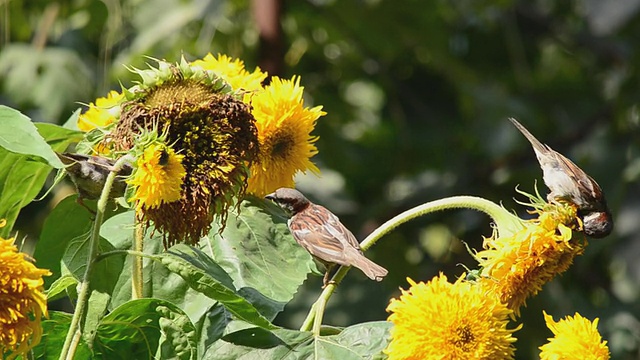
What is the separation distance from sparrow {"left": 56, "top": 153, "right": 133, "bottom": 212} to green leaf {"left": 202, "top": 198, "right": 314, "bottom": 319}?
16 cm

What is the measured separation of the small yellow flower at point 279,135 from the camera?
1.14 m

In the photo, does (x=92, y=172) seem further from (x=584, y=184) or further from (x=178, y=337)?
(x=584, y=184)

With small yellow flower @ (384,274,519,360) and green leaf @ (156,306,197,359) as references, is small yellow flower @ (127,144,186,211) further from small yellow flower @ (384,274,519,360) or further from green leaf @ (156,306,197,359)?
small yellow flower @ (384,274,519,360)

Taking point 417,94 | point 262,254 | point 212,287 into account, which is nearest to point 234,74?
point 262,254

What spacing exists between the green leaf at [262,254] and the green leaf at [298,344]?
0.05 m

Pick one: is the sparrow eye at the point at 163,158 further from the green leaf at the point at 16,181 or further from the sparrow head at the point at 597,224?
the sparrow head at the point at 597,224

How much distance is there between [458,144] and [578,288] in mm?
665

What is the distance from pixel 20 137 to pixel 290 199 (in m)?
0.36

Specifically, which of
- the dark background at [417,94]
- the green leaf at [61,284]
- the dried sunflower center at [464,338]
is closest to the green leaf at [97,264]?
the green leaf at [61,284]

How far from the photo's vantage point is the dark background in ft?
10.4

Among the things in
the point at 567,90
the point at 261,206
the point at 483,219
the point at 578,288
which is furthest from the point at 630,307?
the point at 261,206

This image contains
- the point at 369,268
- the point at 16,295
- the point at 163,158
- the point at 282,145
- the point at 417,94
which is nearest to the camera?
the point at 16,295

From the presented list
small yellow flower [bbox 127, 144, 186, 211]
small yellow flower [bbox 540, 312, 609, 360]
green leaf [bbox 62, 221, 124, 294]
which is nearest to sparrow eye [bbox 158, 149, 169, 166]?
small yellow flower [bbox 127, 144, 186, 211]

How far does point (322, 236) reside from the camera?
112cm
